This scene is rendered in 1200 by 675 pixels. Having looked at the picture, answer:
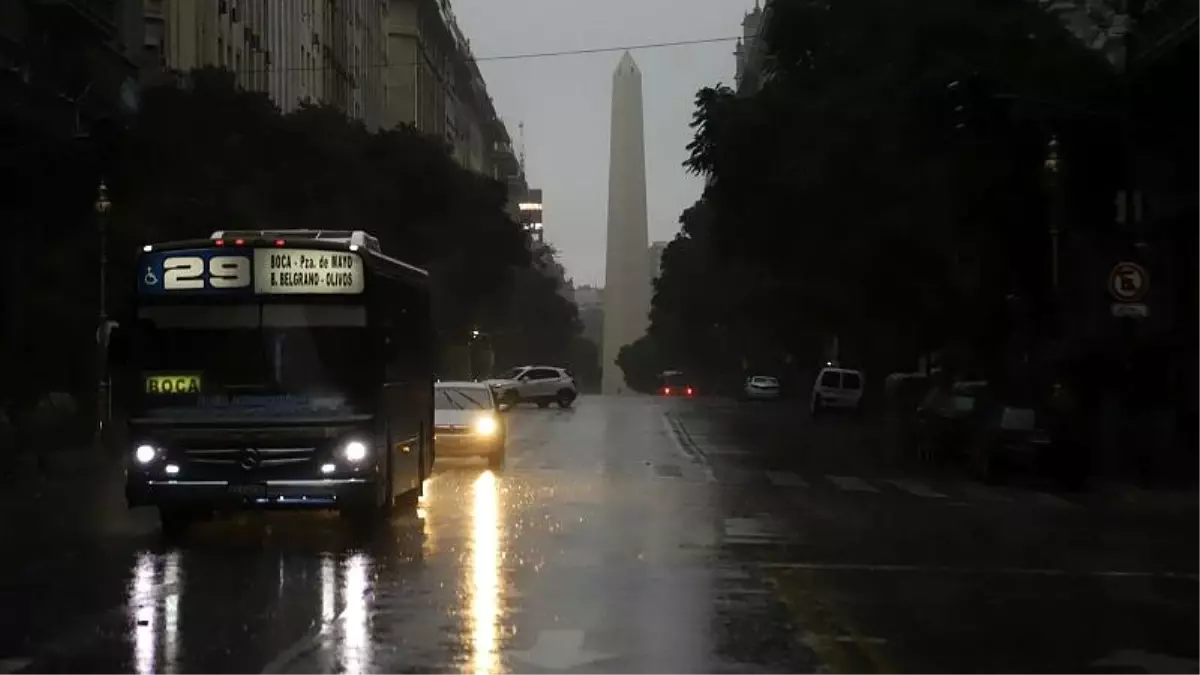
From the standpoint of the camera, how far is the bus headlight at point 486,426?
34.1 metres

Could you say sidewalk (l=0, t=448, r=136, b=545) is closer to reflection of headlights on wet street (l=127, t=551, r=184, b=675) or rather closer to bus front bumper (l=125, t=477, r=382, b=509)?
bus front bumper (l=125, t=477, r=382, b=509)

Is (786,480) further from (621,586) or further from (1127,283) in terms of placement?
(621,586)

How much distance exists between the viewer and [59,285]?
4384 centimetres

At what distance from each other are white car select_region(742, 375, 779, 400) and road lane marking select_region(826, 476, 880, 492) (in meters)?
A: 58.2

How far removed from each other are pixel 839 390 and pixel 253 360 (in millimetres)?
47154

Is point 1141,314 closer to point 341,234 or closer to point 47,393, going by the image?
point 341,234

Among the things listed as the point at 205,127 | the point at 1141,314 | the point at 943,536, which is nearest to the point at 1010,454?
the point at 1141,314

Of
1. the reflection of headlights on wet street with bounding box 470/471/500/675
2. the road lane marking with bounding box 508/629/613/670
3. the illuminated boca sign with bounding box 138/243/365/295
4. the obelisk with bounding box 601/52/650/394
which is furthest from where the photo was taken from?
the obelisk with bounding box 601/52/650/394

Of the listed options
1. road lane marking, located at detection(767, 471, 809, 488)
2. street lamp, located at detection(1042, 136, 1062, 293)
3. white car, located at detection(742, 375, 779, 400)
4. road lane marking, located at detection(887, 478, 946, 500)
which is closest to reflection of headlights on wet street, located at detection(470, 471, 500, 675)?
road lane marking, located at detection(767, 471, 809, 488)

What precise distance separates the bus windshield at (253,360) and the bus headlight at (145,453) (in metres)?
0.35

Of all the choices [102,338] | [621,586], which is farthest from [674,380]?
[621,586]

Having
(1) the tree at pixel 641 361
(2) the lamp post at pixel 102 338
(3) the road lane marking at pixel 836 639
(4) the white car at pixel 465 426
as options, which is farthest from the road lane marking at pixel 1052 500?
(1) the tree at pixel 641 361

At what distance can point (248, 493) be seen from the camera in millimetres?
18422

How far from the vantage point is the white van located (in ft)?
211
